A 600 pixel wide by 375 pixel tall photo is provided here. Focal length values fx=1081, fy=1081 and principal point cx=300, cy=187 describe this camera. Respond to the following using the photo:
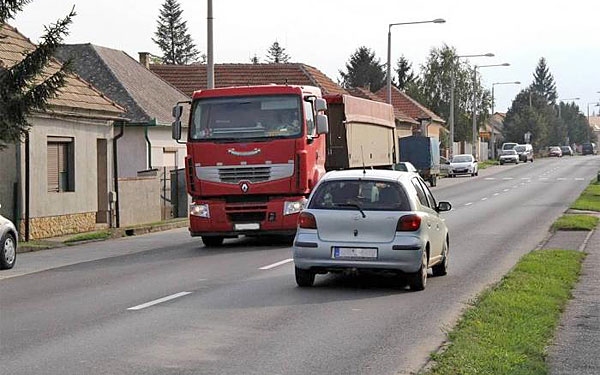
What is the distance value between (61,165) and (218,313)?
1710 centimetres

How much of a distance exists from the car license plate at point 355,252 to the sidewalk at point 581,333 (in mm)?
2576

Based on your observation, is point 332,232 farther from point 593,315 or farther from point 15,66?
point 15,66

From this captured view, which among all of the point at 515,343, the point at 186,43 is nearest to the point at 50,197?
the point at 515,343

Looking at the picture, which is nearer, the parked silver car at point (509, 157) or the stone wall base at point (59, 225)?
the stone wall base at point (59, 225)

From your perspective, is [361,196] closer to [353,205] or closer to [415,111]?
[353,205]

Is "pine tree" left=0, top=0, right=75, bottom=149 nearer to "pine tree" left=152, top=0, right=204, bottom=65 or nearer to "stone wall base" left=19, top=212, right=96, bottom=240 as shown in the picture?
"stone wall base" left=19, top=212, right=96, bottom=240

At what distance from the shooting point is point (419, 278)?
46.3ft

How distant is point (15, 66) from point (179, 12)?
99.0 m

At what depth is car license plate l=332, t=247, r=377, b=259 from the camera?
13969 millimetres

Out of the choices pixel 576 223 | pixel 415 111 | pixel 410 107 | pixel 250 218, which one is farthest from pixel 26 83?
pixel 410 107

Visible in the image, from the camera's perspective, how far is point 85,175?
29312 mm

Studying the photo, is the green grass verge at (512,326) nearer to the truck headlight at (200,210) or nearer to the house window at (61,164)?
the truck headlight at (200,210)

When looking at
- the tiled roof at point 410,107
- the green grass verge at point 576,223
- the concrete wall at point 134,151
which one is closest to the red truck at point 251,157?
the green grass verge at point 576,223

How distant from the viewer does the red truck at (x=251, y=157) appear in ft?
69.5
